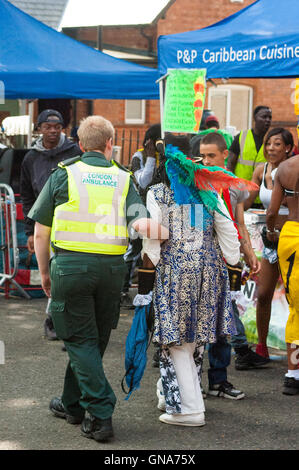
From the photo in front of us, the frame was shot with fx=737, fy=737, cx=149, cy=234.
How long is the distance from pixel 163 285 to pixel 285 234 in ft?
4.15

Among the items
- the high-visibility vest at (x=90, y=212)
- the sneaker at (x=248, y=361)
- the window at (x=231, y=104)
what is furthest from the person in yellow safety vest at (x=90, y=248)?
the window at (x=231, y=104)

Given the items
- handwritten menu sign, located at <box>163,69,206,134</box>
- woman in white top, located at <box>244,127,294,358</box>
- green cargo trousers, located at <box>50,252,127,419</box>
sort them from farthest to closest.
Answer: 1. handwritten menu sign, located at <box>163,69,206,134</box>
2. woman in white top, located at <box>244,127,294,358</box>
3. green cargo trousers, located at <box>50,252,127,419</box>

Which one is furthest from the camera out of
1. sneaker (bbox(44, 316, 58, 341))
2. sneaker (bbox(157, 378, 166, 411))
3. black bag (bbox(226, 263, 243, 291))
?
sneaker (bbox(44, 316, 58, 341))

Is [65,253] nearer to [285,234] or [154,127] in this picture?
[285,234]

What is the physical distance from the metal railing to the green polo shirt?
4.30m

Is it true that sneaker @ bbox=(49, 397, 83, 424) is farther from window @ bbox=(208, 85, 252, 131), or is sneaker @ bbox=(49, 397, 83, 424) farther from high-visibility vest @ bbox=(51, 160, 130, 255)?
window @ bbox=(208, 85, 252, 131)

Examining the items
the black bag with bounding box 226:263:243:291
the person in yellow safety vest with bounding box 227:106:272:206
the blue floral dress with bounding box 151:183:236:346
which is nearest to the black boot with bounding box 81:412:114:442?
the blue floral dress with bounding box 151:183:236:346

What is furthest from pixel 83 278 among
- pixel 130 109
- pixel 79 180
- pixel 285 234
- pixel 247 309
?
pixel 130 109

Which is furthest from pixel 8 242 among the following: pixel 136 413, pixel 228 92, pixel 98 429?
pixel 228 92

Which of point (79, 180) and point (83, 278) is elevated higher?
point (79, 180)

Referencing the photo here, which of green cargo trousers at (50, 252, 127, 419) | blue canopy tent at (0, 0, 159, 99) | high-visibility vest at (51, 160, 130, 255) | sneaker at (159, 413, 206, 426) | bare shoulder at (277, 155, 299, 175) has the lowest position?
sneaker at (159, 413, 206, 426)

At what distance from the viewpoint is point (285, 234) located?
5.36 metres

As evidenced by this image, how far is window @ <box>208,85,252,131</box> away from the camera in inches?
1013

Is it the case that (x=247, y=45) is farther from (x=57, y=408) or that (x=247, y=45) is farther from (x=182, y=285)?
(x=57, y=408)
